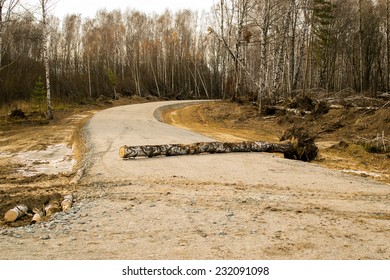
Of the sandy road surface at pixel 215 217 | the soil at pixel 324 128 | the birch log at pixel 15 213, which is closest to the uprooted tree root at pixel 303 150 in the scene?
the soil at pixel 324 128

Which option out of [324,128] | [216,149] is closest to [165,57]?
[324,128]

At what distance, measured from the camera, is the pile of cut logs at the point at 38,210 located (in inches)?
229

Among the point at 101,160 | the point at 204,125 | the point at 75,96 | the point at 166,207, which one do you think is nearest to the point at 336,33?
the point at 204,125

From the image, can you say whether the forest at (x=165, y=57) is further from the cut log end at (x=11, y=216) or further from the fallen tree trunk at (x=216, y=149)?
the cut log end at (x=11, y=216)

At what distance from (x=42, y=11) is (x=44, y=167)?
1368 centimetres

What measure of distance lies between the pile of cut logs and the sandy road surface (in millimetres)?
240

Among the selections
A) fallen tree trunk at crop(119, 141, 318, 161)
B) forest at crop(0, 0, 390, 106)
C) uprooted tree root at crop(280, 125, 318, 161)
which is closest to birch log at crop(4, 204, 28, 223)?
fallen tree trunk at crop(119, 141, 318, 161)

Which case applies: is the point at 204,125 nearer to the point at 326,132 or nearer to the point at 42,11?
the point at 326,132

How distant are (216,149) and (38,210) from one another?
19.4ft

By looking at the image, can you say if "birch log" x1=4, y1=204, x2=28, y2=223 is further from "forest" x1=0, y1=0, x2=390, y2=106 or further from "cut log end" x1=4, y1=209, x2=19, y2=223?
"forest" x1=0, y1=0, x2=390, y2=106

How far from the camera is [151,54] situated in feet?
181

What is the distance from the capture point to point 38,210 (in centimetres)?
621

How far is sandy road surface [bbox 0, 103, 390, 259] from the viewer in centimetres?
427

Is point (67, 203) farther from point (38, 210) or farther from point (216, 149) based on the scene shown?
point (216, 149)
